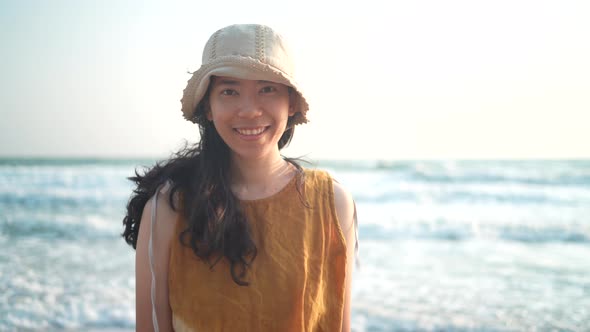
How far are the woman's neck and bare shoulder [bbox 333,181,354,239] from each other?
21 centimetres

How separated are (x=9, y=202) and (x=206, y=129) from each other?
1234 centimetres

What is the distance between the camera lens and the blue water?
185 inches

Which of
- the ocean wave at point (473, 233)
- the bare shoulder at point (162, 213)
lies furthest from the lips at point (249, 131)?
the ocean wave at point (473, 233)

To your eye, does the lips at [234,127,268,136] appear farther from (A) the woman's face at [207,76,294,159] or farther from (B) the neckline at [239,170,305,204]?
(B) the neckline at [239,170,305,204]

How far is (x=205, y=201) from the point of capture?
1856mm

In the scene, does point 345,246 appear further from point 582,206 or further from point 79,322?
point 582,206

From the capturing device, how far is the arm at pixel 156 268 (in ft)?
6.02

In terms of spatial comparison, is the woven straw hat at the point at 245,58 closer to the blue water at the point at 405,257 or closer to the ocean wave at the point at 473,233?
the blue water at the point at 405,257

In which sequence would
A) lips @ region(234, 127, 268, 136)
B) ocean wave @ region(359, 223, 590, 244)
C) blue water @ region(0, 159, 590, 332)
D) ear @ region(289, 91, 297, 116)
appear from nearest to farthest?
lips @ region(234, 127, 268, 136)
ear @ region(289, 91, 297, 116)
blue water @ region(0, 159, 590, 332)
ocean wave @ region(359, 223, 590, 244)

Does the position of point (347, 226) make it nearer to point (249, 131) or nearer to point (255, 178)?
point (255, 178)

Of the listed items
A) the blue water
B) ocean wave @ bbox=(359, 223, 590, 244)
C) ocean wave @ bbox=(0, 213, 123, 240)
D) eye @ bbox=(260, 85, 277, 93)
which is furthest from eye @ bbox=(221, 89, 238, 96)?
ocean wave @ bbox=(0, 213, 123, 240)

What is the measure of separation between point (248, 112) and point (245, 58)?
0.19m

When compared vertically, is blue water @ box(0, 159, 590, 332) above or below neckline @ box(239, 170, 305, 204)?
below

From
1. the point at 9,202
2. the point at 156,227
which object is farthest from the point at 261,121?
the point at 9,202
